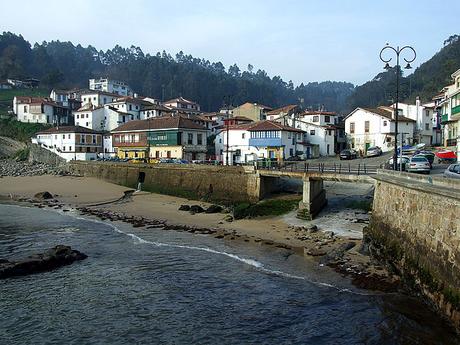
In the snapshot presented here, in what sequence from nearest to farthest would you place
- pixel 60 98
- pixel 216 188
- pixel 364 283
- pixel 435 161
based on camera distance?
pixel 364 283, pixel 216 188, pixel 435 161, pixel 60 98

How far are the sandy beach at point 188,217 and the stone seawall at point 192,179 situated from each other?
1382 millimetres

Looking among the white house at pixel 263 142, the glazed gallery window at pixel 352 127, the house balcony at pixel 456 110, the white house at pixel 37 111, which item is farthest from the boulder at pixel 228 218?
the white house at pixel 37 111

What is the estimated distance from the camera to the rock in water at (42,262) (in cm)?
2308

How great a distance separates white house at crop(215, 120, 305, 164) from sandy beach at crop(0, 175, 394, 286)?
17.1 meters

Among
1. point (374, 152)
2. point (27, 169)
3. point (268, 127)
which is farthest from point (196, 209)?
point (27, 169)

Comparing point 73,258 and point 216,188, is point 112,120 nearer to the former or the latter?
point 216,188

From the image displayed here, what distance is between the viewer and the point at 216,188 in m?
45.9

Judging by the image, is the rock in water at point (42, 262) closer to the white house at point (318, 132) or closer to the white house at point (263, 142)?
the white house at point (263, 142)

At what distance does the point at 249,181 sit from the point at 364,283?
22671 mm

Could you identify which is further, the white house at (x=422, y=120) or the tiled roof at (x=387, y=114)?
the white house at (x=422, y=120)

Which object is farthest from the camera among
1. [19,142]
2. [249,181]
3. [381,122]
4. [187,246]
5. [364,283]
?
[19,142]

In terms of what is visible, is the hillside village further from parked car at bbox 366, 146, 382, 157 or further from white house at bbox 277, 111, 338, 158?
parked car at bbox 366, 146, 382, 157

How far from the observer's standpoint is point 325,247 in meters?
27.3

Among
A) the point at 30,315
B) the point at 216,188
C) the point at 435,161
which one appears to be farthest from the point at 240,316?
the point at 435,161
